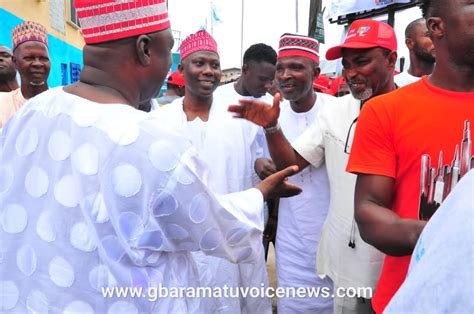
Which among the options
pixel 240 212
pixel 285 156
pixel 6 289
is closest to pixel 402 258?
pixel 240 212

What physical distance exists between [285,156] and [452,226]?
1.92 m

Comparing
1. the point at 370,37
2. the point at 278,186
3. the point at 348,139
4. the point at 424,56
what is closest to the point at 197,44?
the point at 370,37

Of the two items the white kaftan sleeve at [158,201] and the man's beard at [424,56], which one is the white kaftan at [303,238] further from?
the man's beard at [424,56]

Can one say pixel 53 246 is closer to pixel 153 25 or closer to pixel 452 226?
pixel 153 25

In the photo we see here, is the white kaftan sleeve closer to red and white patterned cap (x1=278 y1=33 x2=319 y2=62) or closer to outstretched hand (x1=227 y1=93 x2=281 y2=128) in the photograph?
outstretched hand (x1=227 y1=93 x2=281 y2=128)

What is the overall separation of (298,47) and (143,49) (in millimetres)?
2283

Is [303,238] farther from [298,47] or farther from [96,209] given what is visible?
[96,209]

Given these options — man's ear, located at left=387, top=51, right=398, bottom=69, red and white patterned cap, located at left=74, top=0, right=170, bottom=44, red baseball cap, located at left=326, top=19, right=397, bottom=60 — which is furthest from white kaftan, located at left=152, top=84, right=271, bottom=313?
red and white patterned cap, located at left=74, top=0, right=170, bottom=44

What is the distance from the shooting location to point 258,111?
233 centimetres

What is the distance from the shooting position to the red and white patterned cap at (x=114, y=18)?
1.42 meters

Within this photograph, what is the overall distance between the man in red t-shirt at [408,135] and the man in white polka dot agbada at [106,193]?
1.63 feet

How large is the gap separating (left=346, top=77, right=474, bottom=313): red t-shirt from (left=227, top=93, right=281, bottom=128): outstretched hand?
2.23 feet

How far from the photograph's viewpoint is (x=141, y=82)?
1522 millimetres

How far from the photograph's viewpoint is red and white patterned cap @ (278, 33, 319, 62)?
11.6ft
